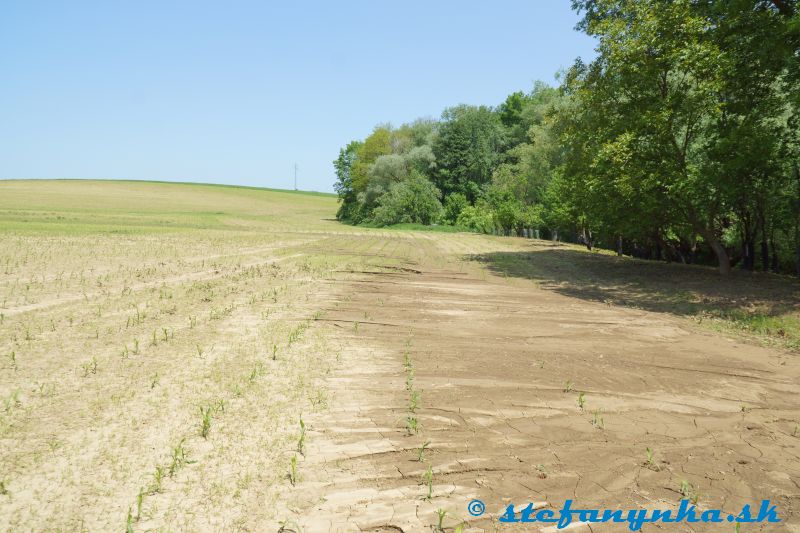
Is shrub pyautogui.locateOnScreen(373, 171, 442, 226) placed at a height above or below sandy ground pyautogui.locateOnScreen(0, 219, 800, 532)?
above

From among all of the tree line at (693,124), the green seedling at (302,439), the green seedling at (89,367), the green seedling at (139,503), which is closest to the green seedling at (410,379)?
the green seedling at (302,439)

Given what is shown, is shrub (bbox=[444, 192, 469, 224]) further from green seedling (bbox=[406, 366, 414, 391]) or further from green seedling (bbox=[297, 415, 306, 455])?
green seedling (bbox=[297, 415, 306, 455])

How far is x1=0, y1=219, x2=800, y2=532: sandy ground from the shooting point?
4344 mm

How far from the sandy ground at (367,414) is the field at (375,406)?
1.2 inches

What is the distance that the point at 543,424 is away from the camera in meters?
5.94

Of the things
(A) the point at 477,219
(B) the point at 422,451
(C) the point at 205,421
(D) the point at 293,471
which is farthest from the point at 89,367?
(A) the point at 477,219

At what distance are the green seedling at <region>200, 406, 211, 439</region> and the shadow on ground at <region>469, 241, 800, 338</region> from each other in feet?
37.4

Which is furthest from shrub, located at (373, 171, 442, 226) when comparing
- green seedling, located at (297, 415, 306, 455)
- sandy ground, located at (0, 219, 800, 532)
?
green seedling, located at (297, 415, 306, 455)

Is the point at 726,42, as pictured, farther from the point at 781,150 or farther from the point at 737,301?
the point at 737,301

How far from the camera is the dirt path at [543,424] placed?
4.43 m

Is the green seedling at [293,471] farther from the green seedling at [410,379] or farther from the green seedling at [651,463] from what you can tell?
the green seedling at [651,463]

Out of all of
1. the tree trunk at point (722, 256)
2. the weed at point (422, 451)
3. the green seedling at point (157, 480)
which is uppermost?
the tree trunk at point (722, 256)

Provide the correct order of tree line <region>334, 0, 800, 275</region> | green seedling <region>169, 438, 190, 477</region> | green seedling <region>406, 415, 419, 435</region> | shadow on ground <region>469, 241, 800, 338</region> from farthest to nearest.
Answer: tree line <region>334, 0, 800, 275</region>, shadow on ground <region>469, 241, 800, 338</region>, green seedling <region>406, 415, 419, 435</region>, green seedling <region>169, 438, 190, 477</region>

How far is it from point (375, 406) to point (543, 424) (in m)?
2.03
